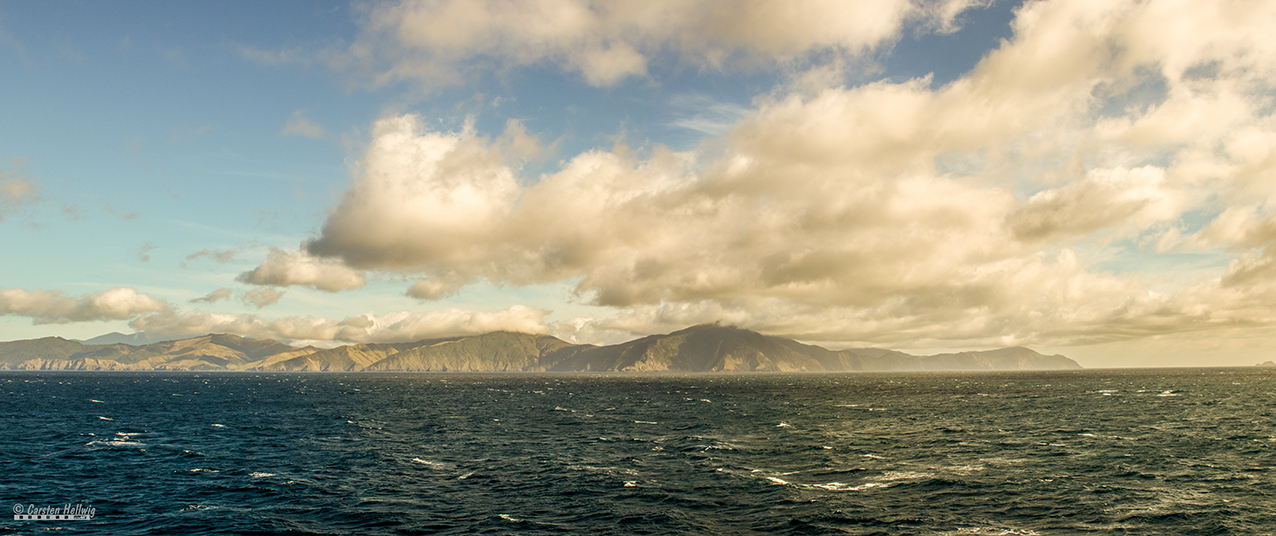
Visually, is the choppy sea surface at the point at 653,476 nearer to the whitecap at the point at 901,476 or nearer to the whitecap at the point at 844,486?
the whitecap at the point at 844,486

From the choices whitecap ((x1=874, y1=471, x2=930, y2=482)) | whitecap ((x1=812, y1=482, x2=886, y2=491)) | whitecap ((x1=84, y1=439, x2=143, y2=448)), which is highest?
whitecap ((x1=874, y1=471, x2=930, y2=482))

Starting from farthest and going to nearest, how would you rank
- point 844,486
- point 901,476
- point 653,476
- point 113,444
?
point 113,444 < point 653,476 < point 901,476 < point 844,486

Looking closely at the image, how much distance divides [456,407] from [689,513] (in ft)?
386

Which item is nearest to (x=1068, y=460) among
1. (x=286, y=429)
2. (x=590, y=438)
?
(x=590, y=438)

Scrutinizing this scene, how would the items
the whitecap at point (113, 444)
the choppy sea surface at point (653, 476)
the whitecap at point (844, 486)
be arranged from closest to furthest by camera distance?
the choppy sea surface at point (653, 476), the whitecap at point (844, 486), the whitecap at point (113, 444)

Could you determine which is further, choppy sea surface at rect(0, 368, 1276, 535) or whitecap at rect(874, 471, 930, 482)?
whitecap at rect(874, 471, 930, 482)

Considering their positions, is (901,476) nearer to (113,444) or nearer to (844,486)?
(844,486)

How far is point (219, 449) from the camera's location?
256 ft

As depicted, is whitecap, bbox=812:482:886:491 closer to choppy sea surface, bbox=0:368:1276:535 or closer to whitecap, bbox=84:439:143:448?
choppy sea surface, bbox=0:368:1276:535

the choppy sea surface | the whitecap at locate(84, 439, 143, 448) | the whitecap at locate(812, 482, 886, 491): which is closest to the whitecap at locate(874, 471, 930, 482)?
the choppy sea surface

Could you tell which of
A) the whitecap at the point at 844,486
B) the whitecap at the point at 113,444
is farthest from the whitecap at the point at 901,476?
the whitecap at the point at 113,444

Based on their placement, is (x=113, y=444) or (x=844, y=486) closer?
(x=844, y=486)

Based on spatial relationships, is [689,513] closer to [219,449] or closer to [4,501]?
[4,501]

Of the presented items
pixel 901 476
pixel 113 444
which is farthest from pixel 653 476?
pixel 113 444
